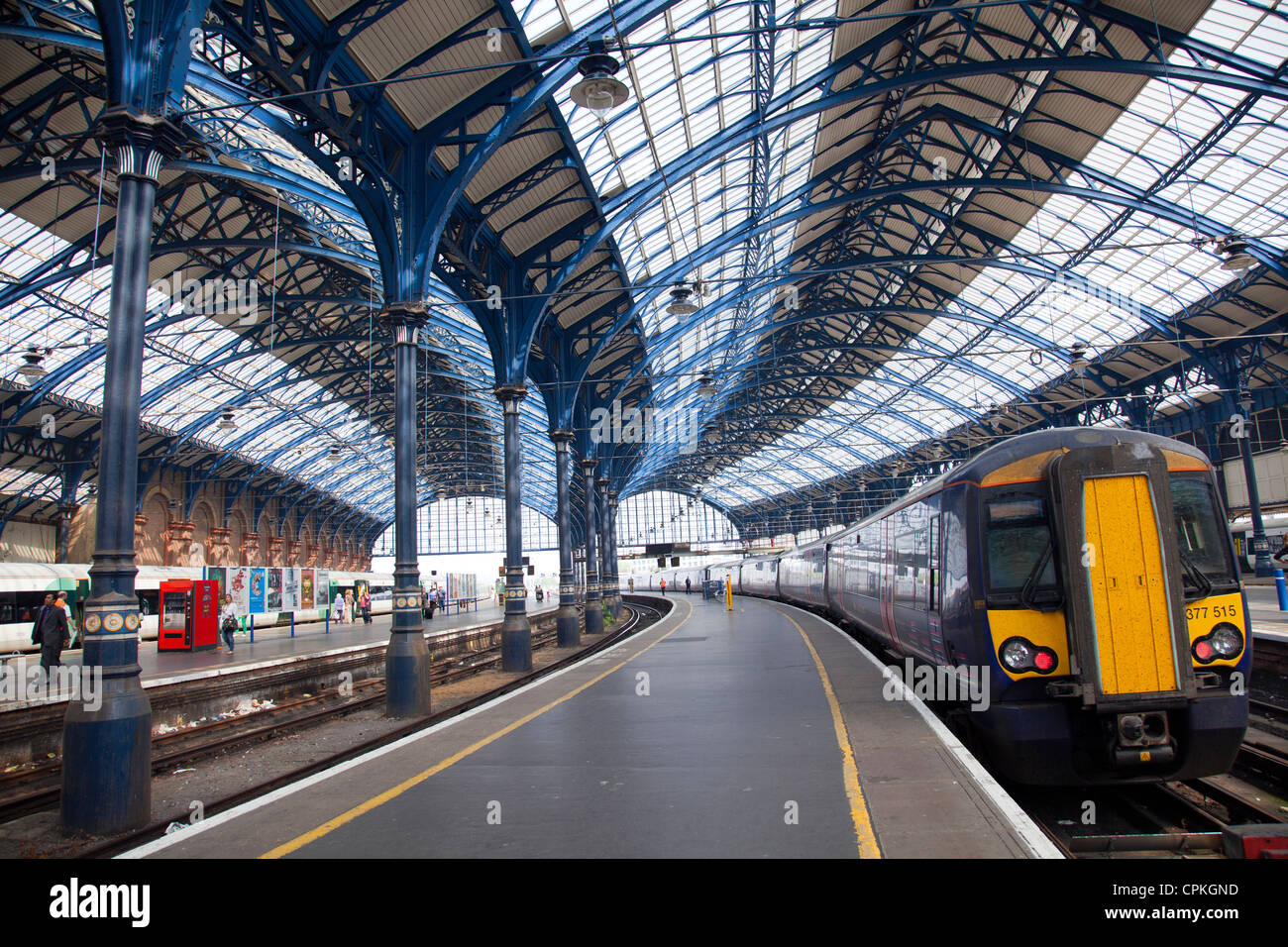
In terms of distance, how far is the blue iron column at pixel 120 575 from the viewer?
664cm

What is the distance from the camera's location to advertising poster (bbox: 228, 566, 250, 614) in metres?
34.3

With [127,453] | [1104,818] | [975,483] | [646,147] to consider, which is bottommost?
[1104,818]

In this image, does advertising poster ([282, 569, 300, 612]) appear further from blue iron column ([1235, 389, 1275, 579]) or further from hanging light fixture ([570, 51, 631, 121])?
blue iron column ([1235, 389, 1275, 579])

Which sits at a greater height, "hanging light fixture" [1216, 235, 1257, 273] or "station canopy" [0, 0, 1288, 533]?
"station canopy" [0, 0, 1288, 533]

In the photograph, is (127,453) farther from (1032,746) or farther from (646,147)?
(646,147)

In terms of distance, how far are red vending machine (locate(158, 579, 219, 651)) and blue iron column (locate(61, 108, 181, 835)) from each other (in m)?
20.7

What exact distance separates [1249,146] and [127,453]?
28.4m

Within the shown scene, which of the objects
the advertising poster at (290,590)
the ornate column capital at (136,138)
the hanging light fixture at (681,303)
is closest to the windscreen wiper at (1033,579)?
the ornate column capital at (136,138)

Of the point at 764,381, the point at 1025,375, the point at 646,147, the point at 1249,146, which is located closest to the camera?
the point at 646,147

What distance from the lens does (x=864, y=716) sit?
8922 mm

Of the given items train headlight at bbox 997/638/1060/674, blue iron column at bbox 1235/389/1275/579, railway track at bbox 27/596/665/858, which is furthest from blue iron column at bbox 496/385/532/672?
blue iron column at bbox 1235/389/1275/579

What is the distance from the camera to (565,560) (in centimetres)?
2484
